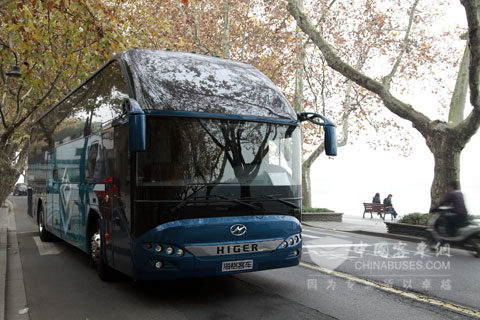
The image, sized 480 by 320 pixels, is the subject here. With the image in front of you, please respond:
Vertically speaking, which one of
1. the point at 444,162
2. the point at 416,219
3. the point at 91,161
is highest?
the point at 444,162

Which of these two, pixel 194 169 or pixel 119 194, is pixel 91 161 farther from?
→ pixel 194 169

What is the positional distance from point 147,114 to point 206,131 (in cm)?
77

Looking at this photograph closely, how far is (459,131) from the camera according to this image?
569 inches

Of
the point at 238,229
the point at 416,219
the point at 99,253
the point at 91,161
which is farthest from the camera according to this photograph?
the point at 416,219

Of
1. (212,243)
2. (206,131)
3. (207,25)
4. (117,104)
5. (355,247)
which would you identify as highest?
(207,25)

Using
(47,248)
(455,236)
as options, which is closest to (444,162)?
(455,236)

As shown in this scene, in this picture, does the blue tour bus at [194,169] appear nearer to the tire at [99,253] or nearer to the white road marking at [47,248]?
the tire at [99,253]

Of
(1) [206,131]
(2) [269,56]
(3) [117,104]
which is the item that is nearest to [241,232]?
(1) [206,131]

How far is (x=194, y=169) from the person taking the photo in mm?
6094

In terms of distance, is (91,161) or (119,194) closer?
(119,194)

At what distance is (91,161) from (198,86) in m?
2.64

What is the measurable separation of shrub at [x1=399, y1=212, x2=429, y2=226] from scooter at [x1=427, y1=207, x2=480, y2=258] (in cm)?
277

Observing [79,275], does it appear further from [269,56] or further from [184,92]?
[269,56]

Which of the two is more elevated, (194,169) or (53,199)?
(194,169)
